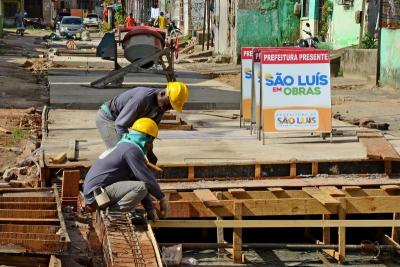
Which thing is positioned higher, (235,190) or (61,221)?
(61,221)

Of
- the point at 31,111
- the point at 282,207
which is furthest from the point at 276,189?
the point at 31,111

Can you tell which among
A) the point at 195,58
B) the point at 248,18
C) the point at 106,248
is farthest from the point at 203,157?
the point at 195,58

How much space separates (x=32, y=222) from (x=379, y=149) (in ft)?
15.6

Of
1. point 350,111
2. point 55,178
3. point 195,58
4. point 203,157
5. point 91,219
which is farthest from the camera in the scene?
point 195,58

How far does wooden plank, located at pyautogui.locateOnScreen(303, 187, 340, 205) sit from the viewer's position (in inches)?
348

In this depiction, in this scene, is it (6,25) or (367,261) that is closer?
(367,261)

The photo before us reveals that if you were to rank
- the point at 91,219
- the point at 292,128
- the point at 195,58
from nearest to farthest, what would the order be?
the point at 91,219, the point at 292,128, the point at 195,58

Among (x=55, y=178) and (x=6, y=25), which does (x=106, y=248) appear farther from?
(x=6, y=25)

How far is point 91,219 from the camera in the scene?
28.8ft

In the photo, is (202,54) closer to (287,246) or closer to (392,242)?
(392,242)

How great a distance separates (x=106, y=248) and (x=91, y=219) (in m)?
1.42

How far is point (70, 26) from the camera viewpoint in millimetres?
56938

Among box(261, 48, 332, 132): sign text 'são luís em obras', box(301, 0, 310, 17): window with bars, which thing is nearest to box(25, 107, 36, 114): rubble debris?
box(261, 48, 332, 132): sign text 'são luís em obras'

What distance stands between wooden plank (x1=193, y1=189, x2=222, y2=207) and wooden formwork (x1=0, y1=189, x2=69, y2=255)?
5.01 feet
